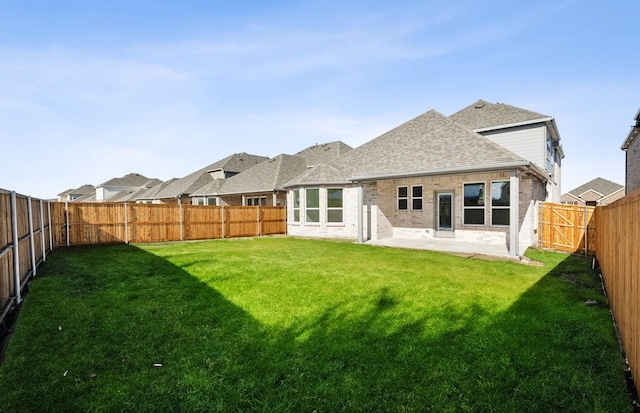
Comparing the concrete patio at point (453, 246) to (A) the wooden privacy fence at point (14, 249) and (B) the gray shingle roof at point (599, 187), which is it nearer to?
(A) the wooden privacy fence at point (14, 249)

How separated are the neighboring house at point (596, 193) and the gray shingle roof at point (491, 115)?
36082 millimetres

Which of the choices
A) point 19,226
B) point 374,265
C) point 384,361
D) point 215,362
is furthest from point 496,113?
point 19,226

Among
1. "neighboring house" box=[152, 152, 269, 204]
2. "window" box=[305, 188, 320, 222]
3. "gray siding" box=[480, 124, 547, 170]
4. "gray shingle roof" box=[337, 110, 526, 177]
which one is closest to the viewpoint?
"gray shingle roof" box=[337, 110, 526, 177]

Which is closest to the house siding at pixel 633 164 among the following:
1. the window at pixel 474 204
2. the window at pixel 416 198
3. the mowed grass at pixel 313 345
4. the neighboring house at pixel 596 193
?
the window at pixel 474 204

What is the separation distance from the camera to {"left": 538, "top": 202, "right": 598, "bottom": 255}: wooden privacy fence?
37.9ft

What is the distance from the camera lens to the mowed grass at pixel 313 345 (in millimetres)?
3223

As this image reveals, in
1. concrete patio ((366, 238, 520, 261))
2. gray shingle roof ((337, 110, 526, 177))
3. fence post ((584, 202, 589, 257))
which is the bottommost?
concrete patio ((366, 238, 520, 261))

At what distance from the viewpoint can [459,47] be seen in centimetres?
1260

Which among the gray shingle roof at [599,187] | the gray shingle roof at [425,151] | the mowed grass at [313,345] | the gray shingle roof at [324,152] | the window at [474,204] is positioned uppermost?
the gray shingle roof at [324,152]

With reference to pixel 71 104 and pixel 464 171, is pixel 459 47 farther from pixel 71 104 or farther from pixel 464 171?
pixel 71 104

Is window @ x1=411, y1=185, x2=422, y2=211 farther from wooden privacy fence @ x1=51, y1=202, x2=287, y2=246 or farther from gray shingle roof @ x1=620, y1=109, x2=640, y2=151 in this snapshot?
wooden privacy fence @ x1=51, y1=202, x2=287, y2=246

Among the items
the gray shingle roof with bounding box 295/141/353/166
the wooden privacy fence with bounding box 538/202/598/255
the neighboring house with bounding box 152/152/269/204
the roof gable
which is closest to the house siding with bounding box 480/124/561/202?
the wooden privacy fence with bounding box 538/202/598/255

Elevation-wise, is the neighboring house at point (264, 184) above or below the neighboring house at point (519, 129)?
below

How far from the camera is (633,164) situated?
58.4 feet
